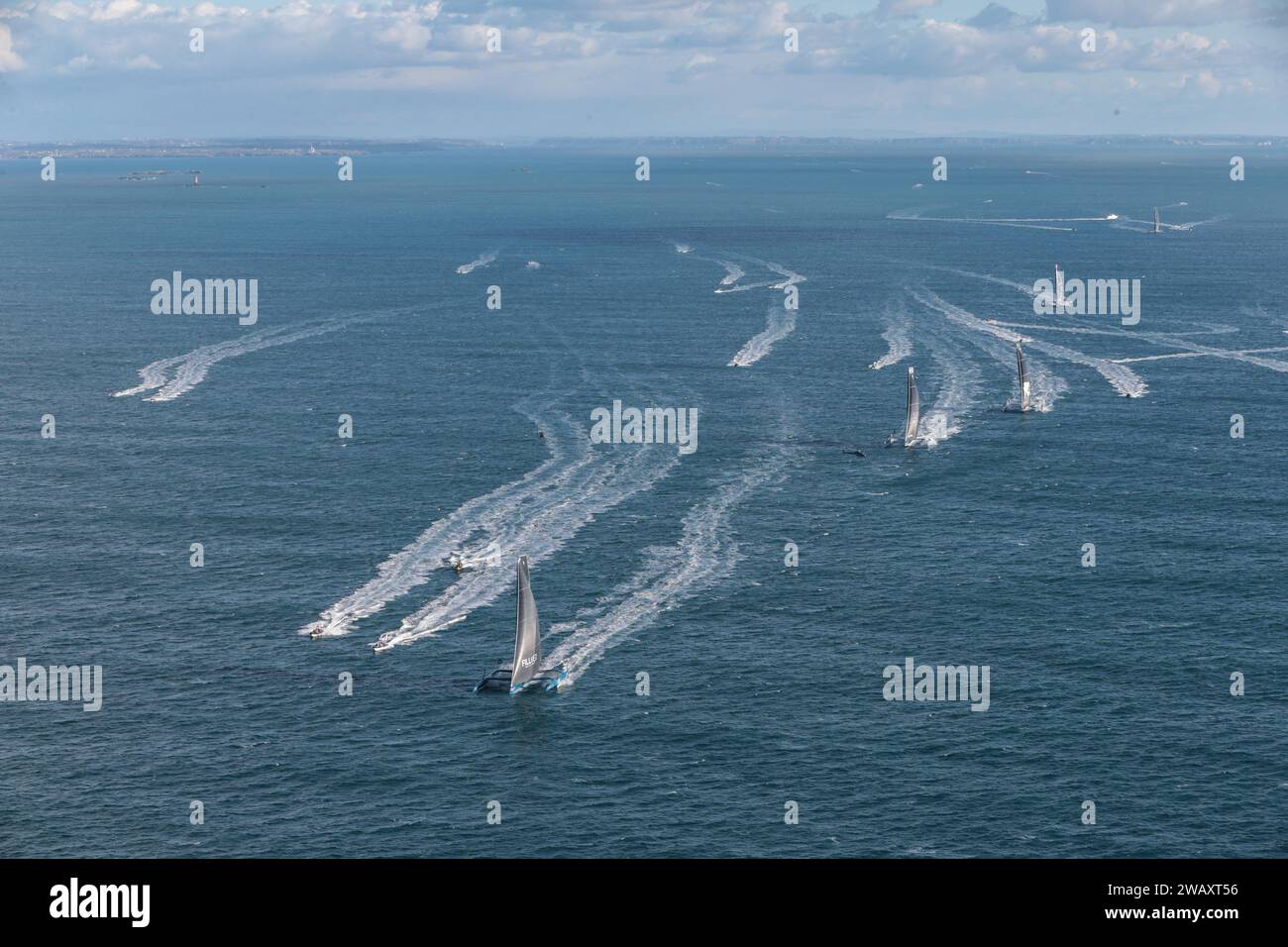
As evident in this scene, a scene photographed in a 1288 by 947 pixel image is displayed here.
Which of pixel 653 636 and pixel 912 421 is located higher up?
pixel 912 421

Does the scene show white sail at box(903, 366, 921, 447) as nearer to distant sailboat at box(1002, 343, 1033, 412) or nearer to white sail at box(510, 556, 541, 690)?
distant sailboat at box(1002, 343, 1033, 412)

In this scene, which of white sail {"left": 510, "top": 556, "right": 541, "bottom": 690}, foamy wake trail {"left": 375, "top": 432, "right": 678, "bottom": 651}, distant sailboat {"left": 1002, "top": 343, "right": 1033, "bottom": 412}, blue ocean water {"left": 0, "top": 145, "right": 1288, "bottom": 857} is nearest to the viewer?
blue ocean water {"left": 0, "top": 145, "right": 1288, "bottom": 857}

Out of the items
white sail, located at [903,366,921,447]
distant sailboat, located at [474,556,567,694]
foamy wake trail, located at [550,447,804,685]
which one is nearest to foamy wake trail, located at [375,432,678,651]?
foamy wake trail, located at [550,447,804,685]

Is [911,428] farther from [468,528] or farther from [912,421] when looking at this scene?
[468,528]

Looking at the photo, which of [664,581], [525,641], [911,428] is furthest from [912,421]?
[525,641]
